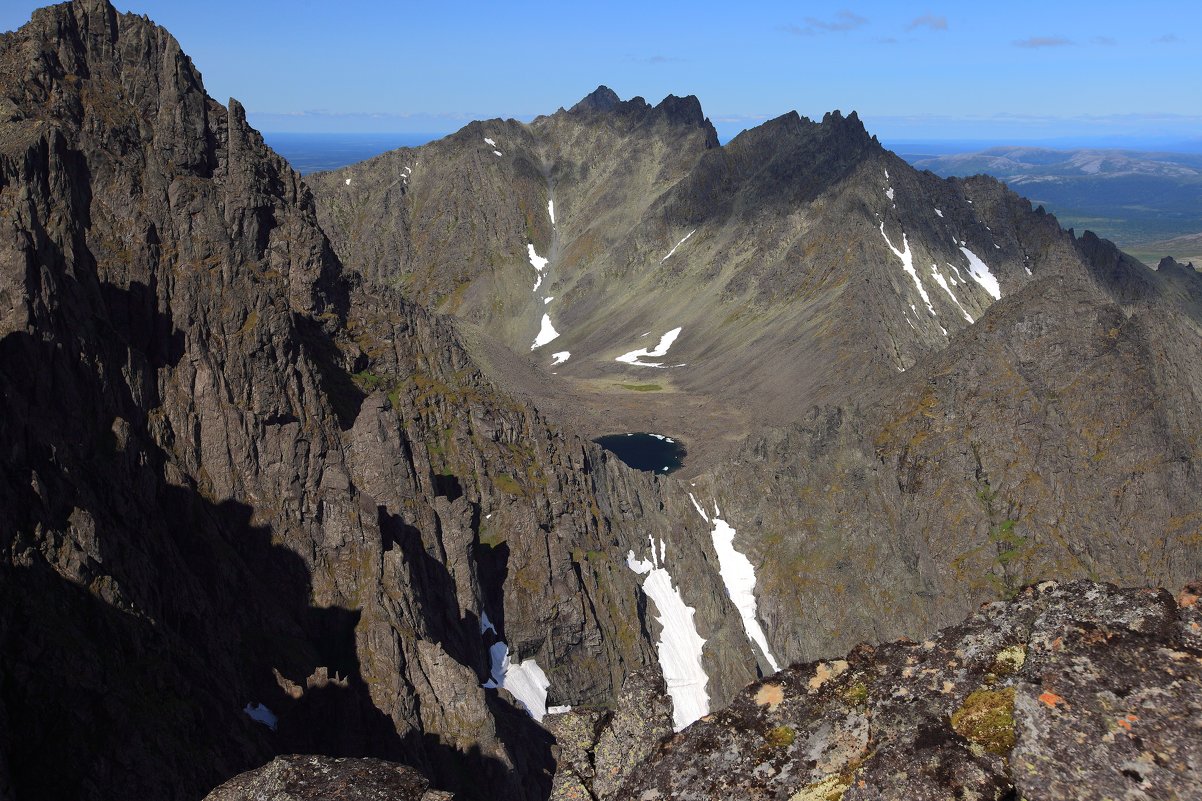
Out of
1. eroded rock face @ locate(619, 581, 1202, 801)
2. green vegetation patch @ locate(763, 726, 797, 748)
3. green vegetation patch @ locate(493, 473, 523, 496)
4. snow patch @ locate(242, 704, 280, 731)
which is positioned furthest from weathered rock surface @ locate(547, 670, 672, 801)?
green vegetation patch @ locate(493, 473, 523, 496)

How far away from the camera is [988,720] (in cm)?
1201

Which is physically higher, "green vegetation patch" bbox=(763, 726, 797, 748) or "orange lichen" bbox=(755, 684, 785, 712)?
"orange lichen" bbox=(755, 684, 785, 712)

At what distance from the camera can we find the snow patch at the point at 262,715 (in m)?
42.7

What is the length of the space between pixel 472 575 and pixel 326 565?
16219 millimetres

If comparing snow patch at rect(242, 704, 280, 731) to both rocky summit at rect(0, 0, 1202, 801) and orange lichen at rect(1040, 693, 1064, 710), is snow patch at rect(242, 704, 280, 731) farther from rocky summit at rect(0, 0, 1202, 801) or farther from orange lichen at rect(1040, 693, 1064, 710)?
orange lichen at rect(1040, 693, 1064, 710)

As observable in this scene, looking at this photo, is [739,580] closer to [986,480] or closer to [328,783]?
[986,480]

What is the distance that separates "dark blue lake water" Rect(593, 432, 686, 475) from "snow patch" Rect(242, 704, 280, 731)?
119 meters

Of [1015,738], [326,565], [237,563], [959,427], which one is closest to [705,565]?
[959,427]

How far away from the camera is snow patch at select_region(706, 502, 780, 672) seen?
96.4 meters

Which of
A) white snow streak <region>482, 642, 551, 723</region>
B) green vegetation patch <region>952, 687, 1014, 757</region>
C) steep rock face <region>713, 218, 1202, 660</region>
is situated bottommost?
white snow streak <region>482, 642, 551, 723</region>

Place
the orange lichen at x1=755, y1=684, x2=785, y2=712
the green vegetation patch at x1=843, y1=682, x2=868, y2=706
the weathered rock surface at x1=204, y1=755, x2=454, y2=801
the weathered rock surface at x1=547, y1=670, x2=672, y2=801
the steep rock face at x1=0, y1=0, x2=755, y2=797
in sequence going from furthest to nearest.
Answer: the steep rock face at x1=0, y1=0, x2=755, y2=797 < the weathered rock surface at x1=547, y1=670, x2=672, y2=801 < the weathered rock surface at x1=204, y1=755, x2=454, y2=801 < the orange lichen at x1=755, y1=684, x2=785, y2=712 < the green vegetation patch at x1=843, y1=682, x2=868, y2=706

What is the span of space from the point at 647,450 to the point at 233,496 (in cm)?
12142

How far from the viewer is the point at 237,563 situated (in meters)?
51.8

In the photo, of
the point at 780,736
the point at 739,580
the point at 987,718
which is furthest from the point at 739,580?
the point at 987,718
